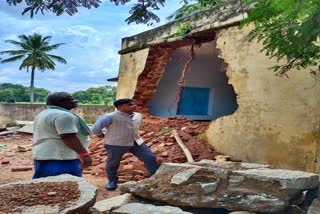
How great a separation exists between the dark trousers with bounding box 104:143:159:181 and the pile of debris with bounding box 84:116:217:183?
0.78 meters

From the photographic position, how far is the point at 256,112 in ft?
20.7

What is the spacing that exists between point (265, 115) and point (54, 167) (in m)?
3.70

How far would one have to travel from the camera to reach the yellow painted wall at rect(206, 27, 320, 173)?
18.3 ft

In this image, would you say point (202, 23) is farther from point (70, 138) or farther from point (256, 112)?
point (70, 138)

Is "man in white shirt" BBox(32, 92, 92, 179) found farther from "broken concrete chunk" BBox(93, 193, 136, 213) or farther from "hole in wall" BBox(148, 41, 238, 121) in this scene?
"hole in wall" BBox(148, 41, 238, 121)

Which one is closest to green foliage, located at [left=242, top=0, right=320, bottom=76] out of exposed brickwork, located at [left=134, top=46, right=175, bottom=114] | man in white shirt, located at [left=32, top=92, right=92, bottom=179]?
man in white shirt, located at [left=32, top=92, right=92, bottom=179]

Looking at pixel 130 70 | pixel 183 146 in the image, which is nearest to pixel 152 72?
pixel 130 70

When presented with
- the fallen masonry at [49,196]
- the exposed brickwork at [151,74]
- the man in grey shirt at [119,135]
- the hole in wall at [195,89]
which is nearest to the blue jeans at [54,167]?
the fallen masonry at [49,196]

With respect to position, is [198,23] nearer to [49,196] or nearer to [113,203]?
[113,203]

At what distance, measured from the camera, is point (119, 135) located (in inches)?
229

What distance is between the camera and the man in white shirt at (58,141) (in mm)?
3617

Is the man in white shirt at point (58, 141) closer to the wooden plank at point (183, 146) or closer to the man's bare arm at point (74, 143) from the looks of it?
the man's bare arm at point (74, 143)

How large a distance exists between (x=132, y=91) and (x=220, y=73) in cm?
301

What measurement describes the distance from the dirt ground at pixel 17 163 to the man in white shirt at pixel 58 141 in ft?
5.97
